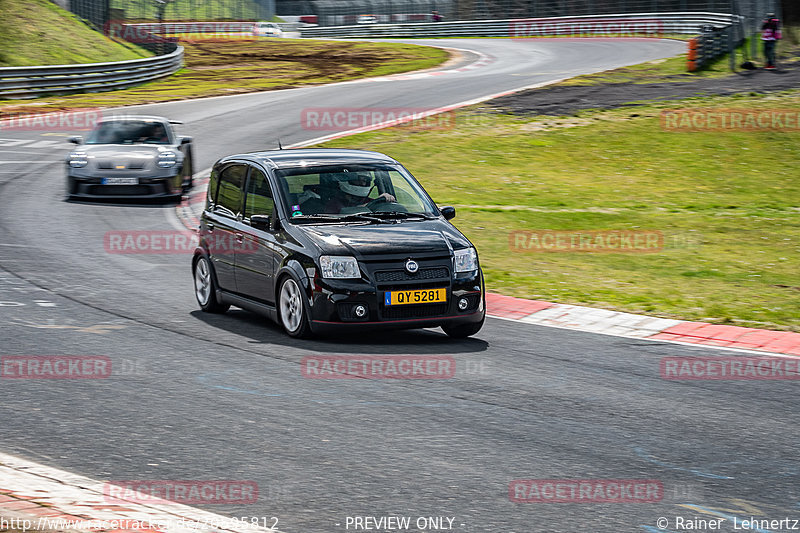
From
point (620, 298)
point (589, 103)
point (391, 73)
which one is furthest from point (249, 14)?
point (620, 298)

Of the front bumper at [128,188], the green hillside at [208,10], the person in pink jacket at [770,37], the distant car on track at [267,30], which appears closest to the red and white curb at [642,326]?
the front bumper at [128,188]

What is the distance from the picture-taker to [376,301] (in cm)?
934

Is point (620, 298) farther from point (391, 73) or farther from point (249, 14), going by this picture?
point (249, 14)

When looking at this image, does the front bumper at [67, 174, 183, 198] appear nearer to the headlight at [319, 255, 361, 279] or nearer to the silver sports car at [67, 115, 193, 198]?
the silver sports car at [67, 115, 193, 198]

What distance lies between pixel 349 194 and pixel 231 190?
1.59m

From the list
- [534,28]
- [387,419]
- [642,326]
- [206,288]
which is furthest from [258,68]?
[387,419]

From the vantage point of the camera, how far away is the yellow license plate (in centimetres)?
935

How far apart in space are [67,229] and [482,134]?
44.8 feet

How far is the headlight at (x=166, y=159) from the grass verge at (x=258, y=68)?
1639 centimetres

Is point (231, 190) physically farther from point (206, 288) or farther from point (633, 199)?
point (633, 199)

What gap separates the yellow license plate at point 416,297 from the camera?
9.35m

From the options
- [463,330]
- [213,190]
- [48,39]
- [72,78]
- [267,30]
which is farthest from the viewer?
[267,30]

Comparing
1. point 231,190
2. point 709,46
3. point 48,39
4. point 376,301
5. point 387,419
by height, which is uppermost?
point 48,39

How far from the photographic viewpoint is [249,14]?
9206 cm
